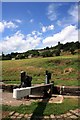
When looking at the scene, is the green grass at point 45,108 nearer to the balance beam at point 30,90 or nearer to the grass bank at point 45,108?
the grass bank at point 45,108

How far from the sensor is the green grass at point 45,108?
8727 mm

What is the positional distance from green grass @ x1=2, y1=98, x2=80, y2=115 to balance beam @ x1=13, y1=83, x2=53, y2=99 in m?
0.58

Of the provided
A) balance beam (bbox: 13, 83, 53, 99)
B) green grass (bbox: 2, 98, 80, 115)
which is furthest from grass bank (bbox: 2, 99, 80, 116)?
balance beam (bbox: 13, 83, 53, 99)

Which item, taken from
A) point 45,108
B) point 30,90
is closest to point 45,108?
point 45,108

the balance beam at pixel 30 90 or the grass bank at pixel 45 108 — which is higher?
the balance beam at pixel 30 90

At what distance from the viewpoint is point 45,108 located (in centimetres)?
925

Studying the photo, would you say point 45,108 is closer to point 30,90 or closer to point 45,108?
point 45,108

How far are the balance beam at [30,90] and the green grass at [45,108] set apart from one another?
0.58 meters

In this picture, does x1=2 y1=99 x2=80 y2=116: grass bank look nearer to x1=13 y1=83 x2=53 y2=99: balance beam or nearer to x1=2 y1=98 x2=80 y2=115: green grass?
x1=2 y1=98 x2=80 y2=115: green grass

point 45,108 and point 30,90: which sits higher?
point 30,90

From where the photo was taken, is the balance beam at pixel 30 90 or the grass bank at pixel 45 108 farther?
the grass bank at pixel 45 108

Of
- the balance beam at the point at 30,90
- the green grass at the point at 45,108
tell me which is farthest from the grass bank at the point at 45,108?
the balance beam at the point at 30,90

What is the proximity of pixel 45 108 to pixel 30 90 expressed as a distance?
0.92 m

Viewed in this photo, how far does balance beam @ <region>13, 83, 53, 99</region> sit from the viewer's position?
785 cm
